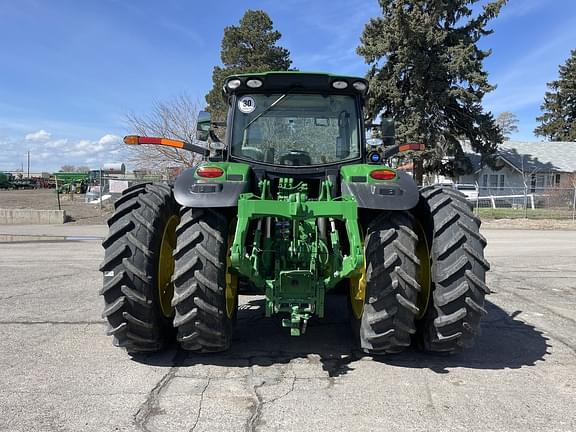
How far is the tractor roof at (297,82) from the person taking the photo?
4.64m

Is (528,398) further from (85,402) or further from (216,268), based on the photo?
(85,402)

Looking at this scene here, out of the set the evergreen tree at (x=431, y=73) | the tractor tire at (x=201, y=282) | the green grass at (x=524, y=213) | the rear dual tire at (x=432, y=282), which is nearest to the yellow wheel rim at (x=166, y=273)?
the tractor tire at (x=201, y=282)

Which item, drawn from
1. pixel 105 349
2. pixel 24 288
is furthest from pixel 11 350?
→ pixel 24 288

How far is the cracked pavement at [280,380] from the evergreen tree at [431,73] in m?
22.8

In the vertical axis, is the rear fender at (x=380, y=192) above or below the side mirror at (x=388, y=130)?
below

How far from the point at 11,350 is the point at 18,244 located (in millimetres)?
9899

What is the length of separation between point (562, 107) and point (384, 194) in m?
53.9

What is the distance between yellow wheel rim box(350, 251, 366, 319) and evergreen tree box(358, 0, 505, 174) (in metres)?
23.7

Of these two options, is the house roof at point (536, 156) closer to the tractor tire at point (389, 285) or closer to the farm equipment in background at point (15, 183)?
the tractor tire at point (389, 285)

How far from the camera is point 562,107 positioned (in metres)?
49.2

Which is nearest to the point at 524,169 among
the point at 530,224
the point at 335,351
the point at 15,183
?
the point at 530,224

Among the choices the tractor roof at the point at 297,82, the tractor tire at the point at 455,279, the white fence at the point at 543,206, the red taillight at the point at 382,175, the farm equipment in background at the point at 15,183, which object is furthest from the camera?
the farm equipment in background at the point at 15,183

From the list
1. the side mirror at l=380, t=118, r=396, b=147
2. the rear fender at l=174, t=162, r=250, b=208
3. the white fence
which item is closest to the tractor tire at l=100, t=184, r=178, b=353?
the rear fender at l=174, t=162, r=250, b=208

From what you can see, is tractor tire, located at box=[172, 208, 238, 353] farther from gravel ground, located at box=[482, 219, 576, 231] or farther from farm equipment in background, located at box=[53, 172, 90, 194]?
farm equipment in background, located at box=[53, 172, 90, 194]
